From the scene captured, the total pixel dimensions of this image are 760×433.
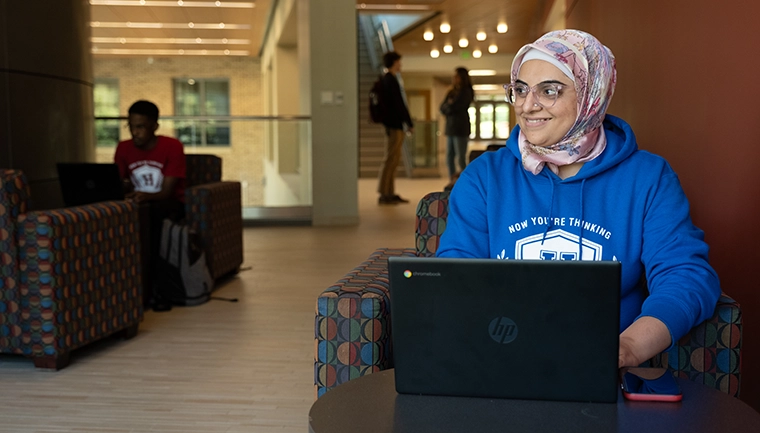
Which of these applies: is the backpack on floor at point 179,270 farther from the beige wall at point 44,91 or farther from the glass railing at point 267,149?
the glass railing at point 267,149

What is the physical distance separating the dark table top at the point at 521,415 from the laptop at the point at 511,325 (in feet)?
0.09

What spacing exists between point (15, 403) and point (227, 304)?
1880mm

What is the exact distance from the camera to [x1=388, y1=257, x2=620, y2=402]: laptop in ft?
3.76

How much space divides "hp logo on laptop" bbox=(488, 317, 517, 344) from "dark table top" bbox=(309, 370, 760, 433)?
10 cm

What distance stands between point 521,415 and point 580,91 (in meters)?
0.78

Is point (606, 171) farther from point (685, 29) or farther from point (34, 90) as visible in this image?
point (34, 90)

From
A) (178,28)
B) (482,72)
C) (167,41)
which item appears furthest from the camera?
(482,72)

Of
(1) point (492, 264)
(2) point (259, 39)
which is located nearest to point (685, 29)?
(1) point (492, 264)

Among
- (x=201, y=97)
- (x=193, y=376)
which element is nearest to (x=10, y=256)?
(x=193, y=376)

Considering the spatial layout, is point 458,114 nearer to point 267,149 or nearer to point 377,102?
point 377,102

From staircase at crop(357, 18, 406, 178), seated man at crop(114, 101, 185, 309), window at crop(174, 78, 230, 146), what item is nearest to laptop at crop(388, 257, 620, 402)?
seated man at crop(114, 101, 185, 309)

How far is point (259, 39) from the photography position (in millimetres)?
18641

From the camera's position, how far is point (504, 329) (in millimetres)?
1167

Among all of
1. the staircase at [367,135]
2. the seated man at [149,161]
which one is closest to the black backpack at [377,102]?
the seated man at [149,161]
